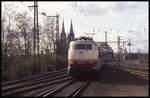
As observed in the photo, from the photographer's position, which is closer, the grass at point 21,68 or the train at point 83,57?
the train at point 83,57

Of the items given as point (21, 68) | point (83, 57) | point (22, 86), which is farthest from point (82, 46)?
point (21, 68)

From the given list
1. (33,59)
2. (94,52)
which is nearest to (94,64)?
(94,52)

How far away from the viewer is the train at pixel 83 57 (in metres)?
24.9

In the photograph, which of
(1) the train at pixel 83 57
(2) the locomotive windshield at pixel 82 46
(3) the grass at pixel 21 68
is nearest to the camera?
(1) the train at pixel 83 57

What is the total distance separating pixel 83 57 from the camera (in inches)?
990

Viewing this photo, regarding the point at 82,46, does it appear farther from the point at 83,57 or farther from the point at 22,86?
the point at 22,86

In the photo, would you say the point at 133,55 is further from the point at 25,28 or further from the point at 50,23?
the point at 25,28

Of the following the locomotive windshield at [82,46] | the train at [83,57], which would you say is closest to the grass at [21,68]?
the train at [83,57]

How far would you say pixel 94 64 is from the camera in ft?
82.2

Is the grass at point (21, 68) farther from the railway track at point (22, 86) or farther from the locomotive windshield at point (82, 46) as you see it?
the locomotive windshield at point (82, 46)

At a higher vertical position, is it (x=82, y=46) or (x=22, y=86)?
(x=82, y=46)

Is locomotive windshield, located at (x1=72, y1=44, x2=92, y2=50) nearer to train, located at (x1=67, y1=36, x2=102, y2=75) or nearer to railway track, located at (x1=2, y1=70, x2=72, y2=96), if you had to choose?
train, located at (x1=67, y1=36, x2=102, y2=75)

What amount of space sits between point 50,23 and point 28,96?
4078cm

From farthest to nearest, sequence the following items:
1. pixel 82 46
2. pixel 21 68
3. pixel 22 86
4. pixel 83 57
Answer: pixel 21 68 < pixel 82 46 < pixel 83 57 < pixel 22 86
